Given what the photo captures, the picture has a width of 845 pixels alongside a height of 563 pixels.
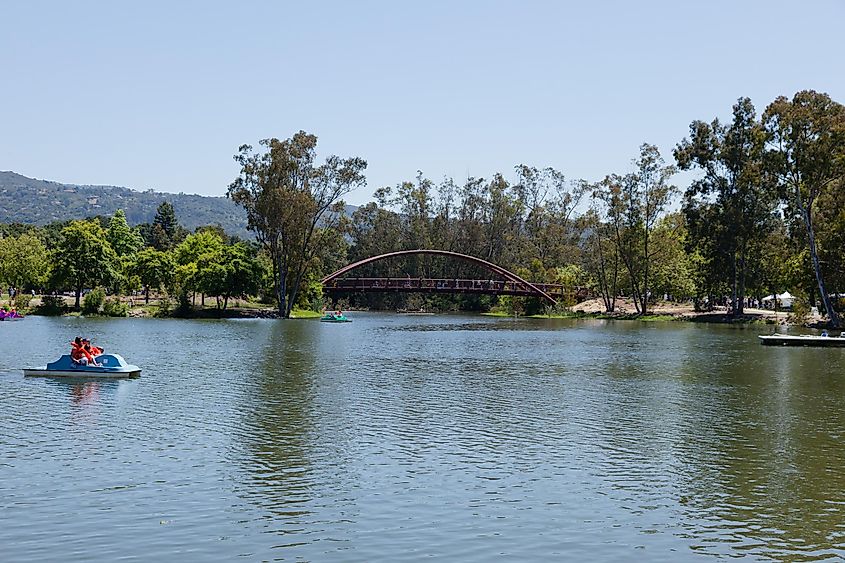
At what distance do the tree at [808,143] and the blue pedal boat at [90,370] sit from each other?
5355cm

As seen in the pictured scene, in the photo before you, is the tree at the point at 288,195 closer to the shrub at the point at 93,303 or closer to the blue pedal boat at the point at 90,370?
the shrub at the point at 93,303

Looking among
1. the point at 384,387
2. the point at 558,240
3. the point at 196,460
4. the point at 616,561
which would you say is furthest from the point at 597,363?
the point at 558,240

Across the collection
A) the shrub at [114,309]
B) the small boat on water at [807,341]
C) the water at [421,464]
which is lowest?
the water at [421,464]

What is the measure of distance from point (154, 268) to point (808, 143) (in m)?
70.1

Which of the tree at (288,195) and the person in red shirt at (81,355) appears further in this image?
the tree at (288,195)

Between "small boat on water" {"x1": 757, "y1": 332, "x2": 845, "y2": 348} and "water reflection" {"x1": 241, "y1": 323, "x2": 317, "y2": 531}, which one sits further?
"small boat on water" {"x1": 757, "y1": 332, "x2": 845, "y2": 348}

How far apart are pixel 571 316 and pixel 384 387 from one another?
274 ft

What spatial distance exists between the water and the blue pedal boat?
0.77 meters

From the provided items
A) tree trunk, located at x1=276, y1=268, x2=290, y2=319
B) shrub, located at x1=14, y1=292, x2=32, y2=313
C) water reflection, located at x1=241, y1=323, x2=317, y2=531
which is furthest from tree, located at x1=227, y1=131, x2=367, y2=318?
water reflection, located at x1=241, y1=323, x2=317, y2=531

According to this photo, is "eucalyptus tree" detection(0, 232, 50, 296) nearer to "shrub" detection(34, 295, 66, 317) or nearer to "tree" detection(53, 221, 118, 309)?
"shrub" detection(34, 295, 66, 317)

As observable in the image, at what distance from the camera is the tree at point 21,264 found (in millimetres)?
102562

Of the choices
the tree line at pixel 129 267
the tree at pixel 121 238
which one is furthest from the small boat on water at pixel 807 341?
the tree at pixel 121 238

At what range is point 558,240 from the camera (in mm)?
141375

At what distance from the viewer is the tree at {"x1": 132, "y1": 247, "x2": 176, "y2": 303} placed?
10231 centimetres
